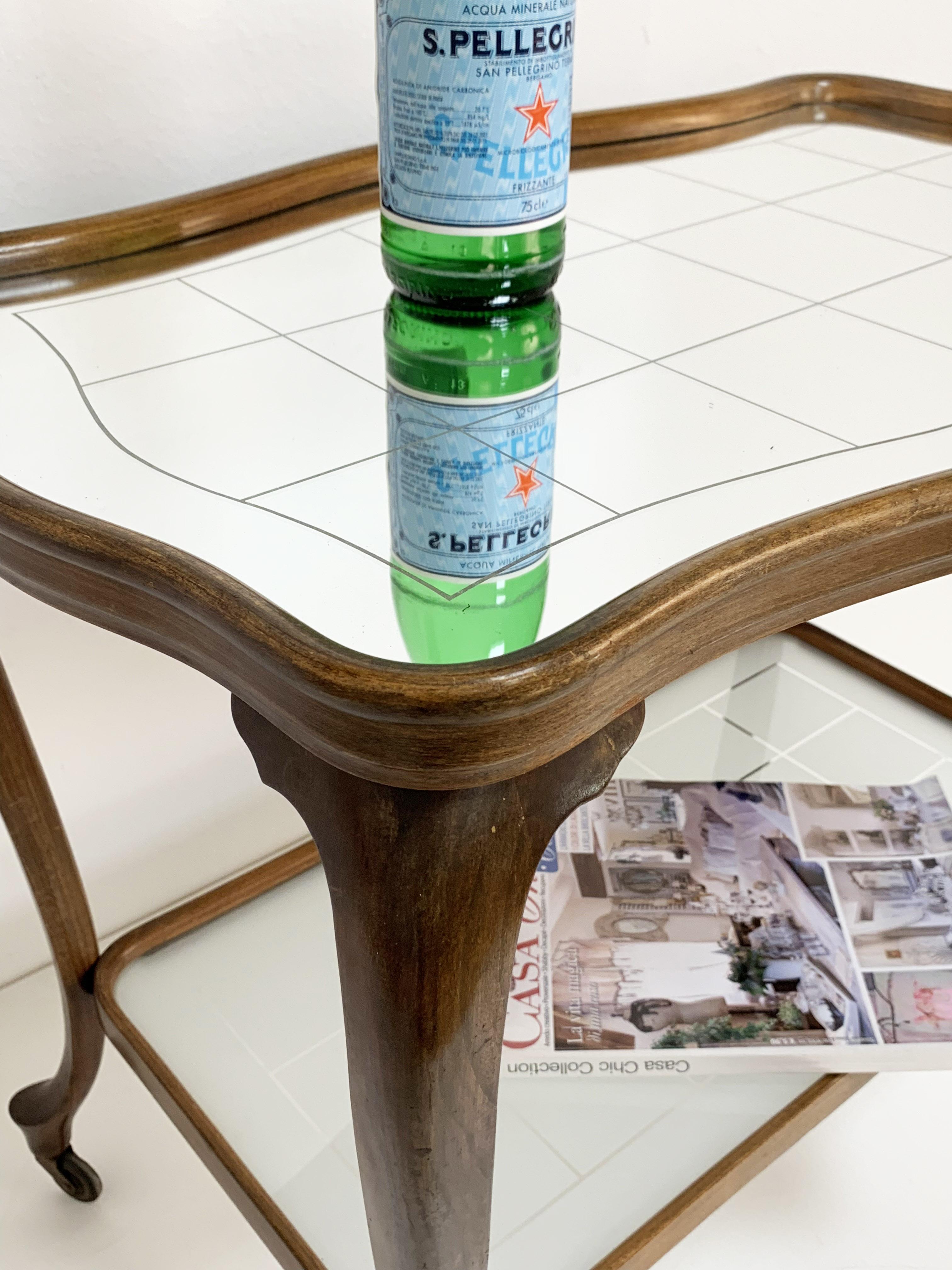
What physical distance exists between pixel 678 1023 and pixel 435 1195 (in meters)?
0.33

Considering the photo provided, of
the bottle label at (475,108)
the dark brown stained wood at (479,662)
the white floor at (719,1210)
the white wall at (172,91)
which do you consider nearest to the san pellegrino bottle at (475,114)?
the bottle label at (475,108)

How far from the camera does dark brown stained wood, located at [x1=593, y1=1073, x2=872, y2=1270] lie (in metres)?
0.65

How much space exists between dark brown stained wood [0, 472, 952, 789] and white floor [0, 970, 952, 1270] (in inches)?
22.2

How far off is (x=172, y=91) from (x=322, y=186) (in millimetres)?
147

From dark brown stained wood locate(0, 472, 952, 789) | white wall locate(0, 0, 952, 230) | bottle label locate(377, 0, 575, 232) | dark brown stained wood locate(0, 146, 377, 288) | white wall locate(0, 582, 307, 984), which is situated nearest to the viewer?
dark brown stained wood locate(0, 472, 952, 789)

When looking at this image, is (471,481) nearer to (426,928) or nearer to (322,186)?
(426,928)

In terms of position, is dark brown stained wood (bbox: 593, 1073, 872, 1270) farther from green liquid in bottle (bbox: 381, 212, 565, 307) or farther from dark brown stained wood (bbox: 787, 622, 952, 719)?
green liquid in bottle (bbox: 381, 212, 565, 307)

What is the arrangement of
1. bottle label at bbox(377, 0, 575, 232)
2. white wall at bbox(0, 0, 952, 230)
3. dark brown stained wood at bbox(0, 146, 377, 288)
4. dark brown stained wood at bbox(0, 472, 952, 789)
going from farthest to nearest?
1. white wall at bbox(0, 0, 952, 230)
2. dark brown stained wood at bbox(0, 146, 377, 288)
3. bottle label at bbox(377, 0, 575, 232)
4. dark brown stained wood at bbox(0, 472, 952, 789)

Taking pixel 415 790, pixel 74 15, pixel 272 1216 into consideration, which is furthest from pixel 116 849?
pixel 415 790

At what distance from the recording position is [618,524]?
41cm

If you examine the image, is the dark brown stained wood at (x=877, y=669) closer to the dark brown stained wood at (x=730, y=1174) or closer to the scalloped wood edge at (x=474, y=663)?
the dark brown stained wood at (x=730, y=1174)

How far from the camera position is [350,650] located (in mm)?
329

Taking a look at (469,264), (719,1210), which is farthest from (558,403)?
(719,1210)

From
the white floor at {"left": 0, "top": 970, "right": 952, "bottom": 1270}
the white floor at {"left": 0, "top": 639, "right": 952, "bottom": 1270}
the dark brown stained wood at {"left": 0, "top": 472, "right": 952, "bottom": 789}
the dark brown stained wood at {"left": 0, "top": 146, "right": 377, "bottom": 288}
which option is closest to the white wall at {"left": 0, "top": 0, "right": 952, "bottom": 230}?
the dark brown stained wood at {"left": 0, "top": 146, "right": 377, "bottom": 288}
